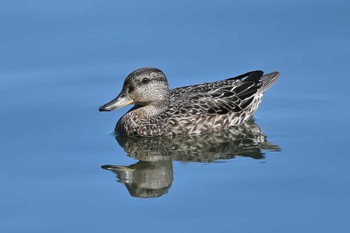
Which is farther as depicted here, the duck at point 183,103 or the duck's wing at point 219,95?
the duck's wing at point 219,95

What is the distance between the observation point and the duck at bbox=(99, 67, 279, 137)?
16188 mm

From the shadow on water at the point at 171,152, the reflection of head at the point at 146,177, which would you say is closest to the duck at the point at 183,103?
the shadow on water at the point at 171,152

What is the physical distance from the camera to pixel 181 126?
16.2 m

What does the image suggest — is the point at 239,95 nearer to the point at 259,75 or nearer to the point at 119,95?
the point at 259,75

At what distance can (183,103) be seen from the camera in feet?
54.4

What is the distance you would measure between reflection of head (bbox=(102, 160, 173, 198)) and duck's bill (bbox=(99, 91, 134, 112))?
48.7 inches

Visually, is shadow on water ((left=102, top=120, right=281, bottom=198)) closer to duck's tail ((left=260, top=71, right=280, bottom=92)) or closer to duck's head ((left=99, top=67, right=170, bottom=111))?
duck's head ((left=99, top=67, right=170, bottom=111))

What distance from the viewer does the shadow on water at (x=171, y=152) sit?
563 inches

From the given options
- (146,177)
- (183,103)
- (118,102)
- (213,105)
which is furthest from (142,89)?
(146,177)

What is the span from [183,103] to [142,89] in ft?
2.40

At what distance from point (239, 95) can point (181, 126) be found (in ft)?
4.06

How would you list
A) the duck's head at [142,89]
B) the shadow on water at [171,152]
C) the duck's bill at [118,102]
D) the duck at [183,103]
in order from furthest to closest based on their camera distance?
the duck at [183,103]
the duck's head at [142,89]
the duck's bill at [118,102]
the shadow on water at [171,152]

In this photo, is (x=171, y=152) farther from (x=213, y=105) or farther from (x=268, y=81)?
(x=268, y=81)

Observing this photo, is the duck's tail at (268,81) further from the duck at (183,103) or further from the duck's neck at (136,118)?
the duck's neck at (136,118)
